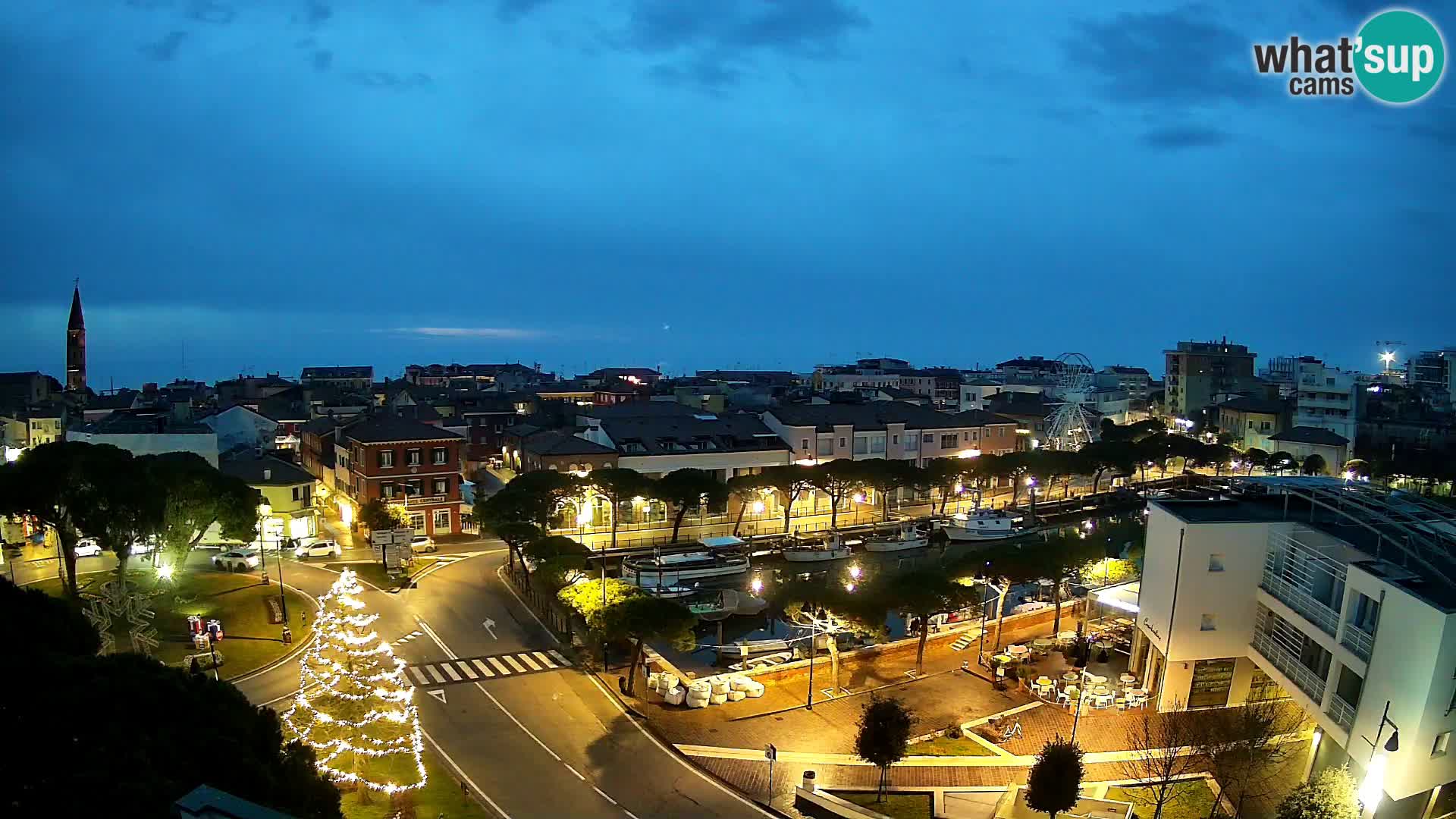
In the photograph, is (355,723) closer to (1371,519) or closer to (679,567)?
(679,567)

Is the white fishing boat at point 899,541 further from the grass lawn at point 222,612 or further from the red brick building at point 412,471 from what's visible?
the grass lawn at point 222,612

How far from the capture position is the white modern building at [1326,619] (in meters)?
15.6

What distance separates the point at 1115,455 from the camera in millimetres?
62156

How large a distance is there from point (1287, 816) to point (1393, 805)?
108 inches

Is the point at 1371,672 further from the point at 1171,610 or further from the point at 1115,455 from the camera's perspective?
the point at 1115,455

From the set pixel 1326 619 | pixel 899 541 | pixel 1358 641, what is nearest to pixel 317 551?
pixel 899 541

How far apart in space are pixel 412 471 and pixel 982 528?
32496 millimetres

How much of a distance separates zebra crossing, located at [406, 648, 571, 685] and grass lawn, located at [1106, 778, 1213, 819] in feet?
52.4

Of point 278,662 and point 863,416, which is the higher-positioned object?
point 863,416

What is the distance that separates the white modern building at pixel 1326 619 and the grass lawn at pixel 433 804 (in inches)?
679

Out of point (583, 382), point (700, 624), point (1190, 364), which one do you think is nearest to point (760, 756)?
point (700, 624)

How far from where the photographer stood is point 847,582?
132 feet

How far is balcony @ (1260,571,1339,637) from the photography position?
18656mm

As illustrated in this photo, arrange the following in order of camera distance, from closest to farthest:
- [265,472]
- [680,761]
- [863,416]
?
[680,761], [265,472], [863,416]
